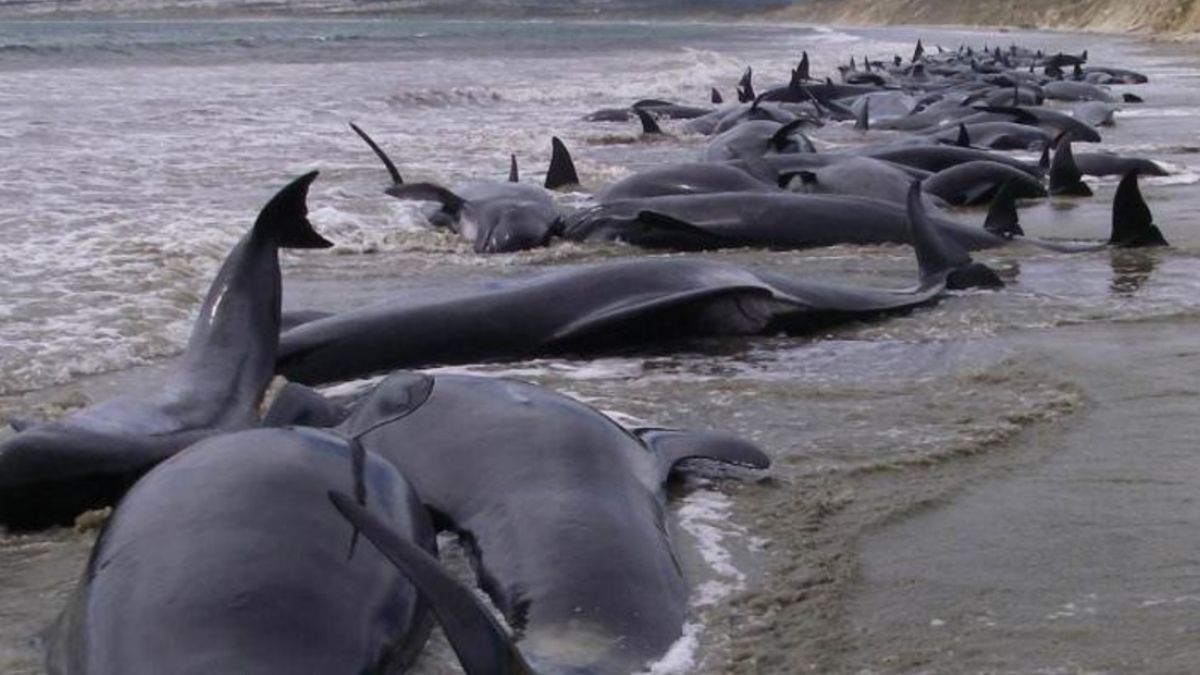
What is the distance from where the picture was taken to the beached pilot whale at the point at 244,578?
2469 mm

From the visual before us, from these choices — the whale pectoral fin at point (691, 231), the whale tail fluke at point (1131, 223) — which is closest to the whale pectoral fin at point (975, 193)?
the whale tail fluke at point (1131, 223)

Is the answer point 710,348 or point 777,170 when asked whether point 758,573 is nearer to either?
point 710,348

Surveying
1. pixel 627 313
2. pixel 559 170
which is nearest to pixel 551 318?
pixel 627 313

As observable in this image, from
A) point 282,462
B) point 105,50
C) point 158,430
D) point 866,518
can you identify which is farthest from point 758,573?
point 105,50

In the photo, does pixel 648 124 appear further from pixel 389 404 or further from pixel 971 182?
pixel 389 404

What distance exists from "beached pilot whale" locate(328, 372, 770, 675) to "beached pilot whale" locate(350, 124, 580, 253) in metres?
4.73

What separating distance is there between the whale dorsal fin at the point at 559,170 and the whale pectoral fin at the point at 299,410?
7.91m

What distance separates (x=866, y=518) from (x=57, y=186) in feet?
29.4

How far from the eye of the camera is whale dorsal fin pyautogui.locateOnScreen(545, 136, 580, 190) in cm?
1188

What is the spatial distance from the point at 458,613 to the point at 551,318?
136 inches

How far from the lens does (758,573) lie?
351cm

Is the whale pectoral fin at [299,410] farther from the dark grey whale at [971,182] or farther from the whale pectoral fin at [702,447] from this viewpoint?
the dark grey whale at [971,182]

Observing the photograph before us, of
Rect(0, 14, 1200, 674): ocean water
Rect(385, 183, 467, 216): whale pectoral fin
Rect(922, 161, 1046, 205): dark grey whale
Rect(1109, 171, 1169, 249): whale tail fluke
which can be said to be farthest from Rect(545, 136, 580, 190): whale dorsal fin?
Rect(1109, 171, 1169, 249): whale tail fluke

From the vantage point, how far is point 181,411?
13.7 feet
